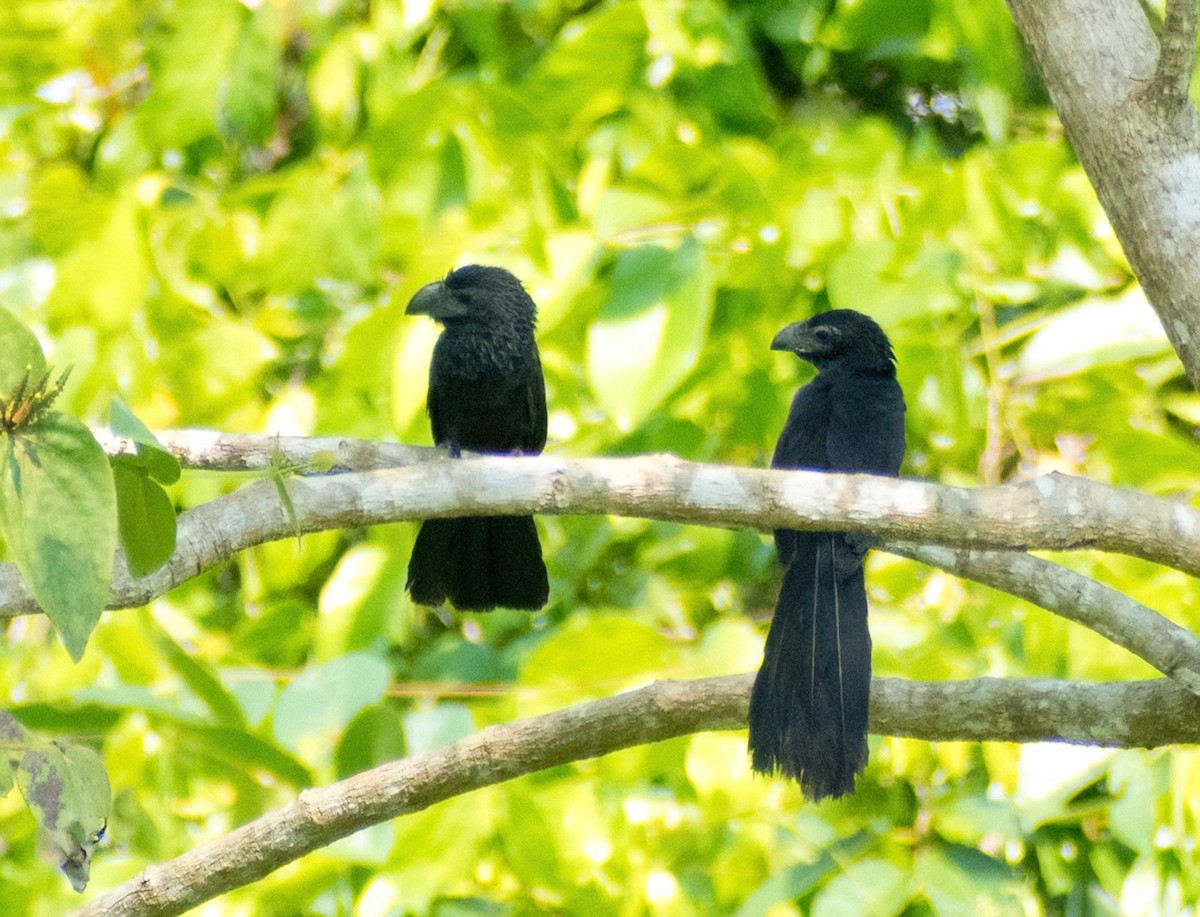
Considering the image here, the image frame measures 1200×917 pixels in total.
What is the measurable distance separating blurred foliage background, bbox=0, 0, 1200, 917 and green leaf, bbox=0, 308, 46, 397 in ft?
5.66

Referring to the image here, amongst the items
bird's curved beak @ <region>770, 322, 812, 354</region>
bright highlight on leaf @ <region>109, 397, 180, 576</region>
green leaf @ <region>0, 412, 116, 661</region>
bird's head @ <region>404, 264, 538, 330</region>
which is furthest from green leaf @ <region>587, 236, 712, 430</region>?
green leaf @ <region>0, 412, 116, 661</region>

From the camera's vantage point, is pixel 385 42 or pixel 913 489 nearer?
pixel 913 489

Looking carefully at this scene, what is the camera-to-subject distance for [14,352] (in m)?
1.11

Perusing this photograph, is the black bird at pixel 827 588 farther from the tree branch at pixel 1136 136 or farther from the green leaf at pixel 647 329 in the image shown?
the tree branch at pixel 1136 136

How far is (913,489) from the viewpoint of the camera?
2.04 meters

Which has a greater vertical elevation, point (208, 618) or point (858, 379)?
point (858, 379)

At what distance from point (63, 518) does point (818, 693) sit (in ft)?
5.85

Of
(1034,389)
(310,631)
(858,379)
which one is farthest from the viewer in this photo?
(310,631)

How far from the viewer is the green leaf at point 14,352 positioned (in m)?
1.11

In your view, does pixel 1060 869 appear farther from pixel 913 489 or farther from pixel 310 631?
pixel 310 631

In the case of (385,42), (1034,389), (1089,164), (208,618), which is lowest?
(208,618)

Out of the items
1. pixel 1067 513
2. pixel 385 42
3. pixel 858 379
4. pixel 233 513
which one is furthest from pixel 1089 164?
pixel 385 42

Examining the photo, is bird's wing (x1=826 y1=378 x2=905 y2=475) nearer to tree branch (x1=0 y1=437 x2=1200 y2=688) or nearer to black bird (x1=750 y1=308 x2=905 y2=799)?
black bird (x1=750 y1=308 x2=905 y2=799)

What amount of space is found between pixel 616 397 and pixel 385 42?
2017 mm
